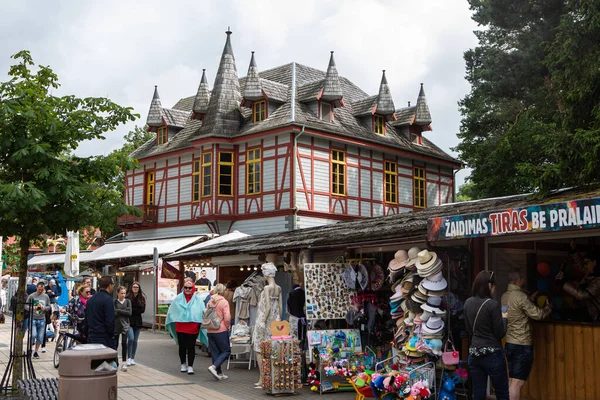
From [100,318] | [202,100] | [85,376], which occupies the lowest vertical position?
[85,376]

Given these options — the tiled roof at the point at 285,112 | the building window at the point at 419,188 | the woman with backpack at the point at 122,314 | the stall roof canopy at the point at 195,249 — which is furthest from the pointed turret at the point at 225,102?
the woman with backpack at the point at 122,314

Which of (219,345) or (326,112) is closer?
(219,345)

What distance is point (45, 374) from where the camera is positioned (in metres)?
13.1

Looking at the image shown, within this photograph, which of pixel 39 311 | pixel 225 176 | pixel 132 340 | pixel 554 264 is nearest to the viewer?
pixel 554 264

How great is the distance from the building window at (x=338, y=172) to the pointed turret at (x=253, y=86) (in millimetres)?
4009

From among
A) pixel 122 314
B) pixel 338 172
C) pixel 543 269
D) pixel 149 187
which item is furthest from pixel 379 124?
pixel 543 269

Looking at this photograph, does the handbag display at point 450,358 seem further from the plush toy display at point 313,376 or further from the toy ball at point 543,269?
the plush toy display at point 313,376

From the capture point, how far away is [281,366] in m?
11.2

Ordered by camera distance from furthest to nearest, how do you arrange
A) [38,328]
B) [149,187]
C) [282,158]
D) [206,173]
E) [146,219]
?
[149,187] → [146,219] → [206,173] → [282,158] → [38,328]

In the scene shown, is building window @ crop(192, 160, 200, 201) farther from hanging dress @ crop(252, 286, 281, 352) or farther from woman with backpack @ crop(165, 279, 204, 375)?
hanging dress @ crop(252, 286, 281, 352)

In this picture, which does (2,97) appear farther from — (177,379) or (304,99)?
(304,99)

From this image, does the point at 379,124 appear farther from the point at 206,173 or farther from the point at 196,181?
the point at 196,181

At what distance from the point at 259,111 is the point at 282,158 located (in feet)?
9.85

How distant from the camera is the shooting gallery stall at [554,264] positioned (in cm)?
791
